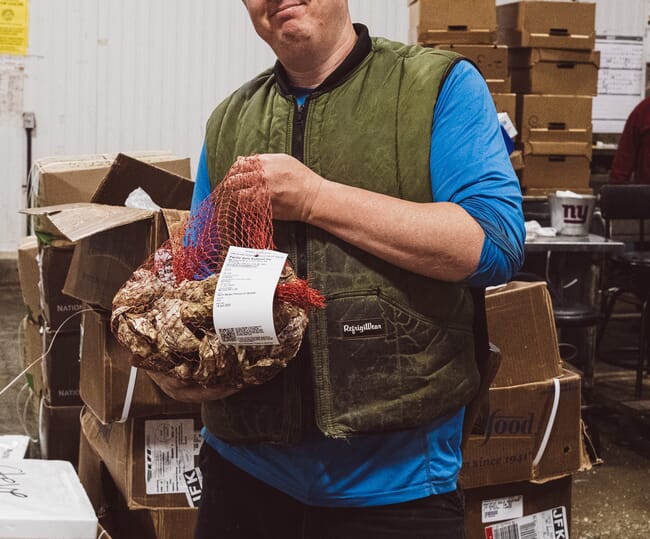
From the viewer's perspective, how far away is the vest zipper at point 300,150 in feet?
3.76

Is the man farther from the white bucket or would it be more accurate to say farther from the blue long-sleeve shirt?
the white bucket

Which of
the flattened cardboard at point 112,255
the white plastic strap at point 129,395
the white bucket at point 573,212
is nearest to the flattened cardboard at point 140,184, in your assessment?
the flattened cardboard at point 112,255

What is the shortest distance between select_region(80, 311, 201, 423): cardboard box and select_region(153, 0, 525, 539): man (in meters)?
0.89

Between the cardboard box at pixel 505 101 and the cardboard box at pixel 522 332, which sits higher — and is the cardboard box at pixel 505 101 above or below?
above

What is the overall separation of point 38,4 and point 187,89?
1.09 meters

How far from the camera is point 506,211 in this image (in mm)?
1088

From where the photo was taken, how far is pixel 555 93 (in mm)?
5188

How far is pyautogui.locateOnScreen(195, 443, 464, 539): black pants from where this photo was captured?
1.13 metres

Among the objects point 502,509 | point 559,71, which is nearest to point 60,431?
point 502,509

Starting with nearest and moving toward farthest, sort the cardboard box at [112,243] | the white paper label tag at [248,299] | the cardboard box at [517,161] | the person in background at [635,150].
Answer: the white paper label tag at [248,299]
the cardboard box at [112,243]
the cardboard box at [517,161]
the person in background at [635,150]

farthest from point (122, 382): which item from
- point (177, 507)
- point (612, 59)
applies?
point (612, 59)

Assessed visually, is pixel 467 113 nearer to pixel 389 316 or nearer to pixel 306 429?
pixel 389 316

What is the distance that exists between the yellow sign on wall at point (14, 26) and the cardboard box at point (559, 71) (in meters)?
3.17

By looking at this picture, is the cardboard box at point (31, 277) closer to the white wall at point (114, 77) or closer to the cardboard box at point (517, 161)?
the cardboard box at point (517, 161)
